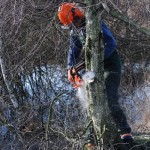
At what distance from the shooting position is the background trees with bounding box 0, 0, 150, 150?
6051mm

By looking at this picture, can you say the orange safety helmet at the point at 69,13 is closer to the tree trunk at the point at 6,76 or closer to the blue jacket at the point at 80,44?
the blue jacket at the point at 80,44

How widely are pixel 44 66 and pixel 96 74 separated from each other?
130 inches

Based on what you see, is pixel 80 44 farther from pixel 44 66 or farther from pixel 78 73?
pixel 44 66

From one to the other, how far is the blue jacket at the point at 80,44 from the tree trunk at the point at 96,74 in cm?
28

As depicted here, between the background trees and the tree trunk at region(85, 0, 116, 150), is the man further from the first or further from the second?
the background trees

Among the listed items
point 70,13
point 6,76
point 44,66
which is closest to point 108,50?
point 70,13

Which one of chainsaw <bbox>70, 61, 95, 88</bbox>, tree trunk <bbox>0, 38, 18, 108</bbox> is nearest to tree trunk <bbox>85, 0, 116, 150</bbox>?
chainsaw <bbox>70, 61, 95, 88</bbox>

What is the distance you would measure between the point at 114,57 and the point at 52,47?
2.72 meters

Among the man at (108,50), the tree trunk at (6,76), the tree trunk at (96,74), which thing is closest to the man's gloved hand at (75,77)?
the man at (108,50)

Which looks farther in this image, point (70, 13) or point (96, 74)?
point (70, 13)

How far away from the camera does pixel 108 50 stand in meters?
4.32

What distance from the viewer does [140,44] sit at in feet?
25.9

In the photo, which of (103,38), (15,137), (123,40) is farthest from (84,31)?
(123,40)

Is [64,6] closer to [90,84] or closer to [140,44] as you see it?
[90,84]
